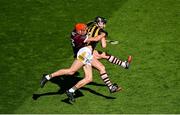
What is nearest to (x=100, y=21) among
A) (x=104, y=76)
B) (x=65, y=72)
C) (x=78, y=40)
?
(x=78, y=40)

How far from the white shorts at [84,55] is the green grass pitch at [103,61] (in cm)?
118

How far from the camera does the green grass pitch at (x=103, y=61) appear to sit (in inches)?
611

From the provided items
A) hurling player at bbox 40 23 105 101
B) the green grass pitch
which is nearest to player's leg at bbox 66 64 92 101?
hurling player at bbox 40 23 105 101

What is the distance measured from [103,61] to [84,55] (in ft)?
9.98

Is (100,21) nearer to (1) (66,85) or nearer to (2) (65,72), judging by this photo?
(2) (65,72)

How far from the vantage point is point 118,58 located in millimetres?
18406

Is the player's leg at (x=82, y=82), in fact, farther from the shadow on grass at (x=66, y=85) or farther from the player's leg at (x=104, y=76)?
the player's leg at (x=104, y=76)

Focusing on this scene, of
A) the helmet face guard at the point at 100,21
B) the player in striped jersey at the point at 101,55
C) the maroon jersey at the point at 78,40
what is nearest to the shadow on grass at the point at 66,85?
the player in striped jersey at the point at 101,55

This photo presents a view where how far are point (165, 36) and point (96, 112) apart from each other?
19.4 ft

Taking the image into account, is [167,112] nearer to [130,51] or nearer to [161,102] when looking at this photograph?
[161,102]

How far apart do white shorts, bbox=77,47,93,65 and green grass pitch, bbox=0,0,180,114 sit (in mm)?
1178

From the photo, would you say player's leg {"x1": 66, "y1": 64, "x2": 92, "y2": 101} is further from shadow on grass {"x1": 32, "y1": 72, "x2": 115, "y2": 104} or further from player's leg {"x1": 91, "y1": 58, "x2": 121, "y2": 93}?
player's leg {"x1": 91, "y1": 58, "x2": 121, "y2": 93}

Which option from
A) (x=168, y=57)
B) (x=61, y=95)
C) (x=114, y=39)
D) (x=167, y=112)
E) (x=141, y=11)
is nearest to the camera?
(x=167, y=112)

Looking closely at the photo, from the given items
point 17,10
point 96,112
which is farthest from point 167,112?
point 17,10
